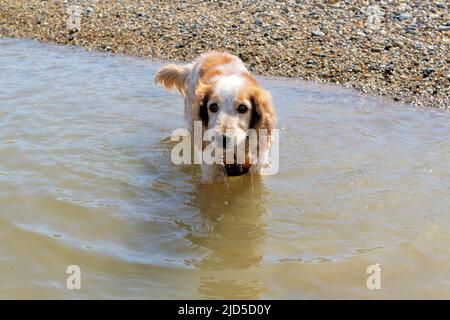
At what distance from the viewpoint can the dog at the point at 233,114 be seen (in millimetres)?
5055

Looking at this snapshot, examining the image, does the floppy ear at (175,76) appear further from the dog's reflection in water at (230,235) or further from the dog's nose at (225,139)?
the dog's nose at (225,139)

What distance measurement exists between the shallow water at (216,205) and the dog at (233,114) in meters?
0.25

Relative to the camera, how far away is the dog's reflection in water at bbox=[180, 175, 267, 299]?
3941 millimetres

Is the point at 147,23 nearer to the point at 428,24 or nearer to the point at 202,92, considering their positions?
the point at 428,24

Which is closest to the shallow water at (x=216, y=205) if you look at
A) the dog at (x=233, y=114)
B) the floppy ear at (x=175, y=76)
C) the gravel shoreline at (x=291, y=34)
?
the dog at (x=233, y=114)

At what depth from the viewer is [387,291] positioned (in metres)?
3.80

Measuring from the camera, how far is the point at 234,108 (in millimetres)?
5133

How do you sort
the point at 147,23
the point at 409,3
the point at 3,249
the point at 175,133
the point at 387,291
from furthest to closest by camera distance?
the point at 147,23 → the point at 409,3 → the point at 175,133 → the point at 3,249 → the point at 387,291

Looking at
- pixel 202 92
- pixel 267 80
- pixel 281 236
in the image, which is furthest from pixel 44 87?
pixel 281 236

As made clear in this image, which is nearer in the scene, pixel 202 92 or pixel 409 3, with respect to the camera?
pixel 202 92

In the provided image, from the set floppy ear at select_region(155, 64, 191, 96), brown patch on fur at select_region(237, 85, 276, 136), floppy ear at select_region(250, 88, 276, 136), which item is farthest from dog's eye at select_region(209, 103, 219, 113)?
floppy ear at select_region(155, 64, 191, 96)

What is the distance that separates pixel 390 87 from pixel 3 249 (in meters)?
6.21
